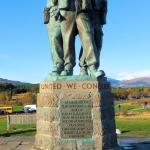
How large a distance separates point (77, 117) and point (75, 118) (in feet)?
0.17

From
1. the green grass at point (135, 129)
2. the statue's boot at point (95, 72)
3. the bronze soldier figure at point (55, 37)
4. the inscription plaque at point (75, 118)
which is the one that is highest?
the bronze soldier figure at point (55, 37)

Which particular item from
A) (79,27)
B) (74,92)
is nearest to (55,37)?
(79,27)

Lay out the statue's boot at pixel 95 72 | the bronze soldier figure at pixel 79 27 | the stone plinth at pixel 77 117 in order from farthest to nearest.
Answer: the bronze soldier figure at pixel 79 27 < the statue's boot at pixel 95 72 < the stone plinth at pixel 77 117

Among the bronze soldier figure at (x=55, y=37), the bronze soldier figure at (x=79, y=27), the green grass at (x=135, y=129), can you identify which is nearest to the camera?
the bronze soldier figure at (x=79, y=27)

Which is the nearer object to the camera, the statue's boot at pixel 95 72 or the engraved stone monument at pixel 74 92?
the engraved stone monument at pixel 74 92

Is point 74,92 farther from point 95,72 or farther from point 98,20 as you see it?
point 98,20

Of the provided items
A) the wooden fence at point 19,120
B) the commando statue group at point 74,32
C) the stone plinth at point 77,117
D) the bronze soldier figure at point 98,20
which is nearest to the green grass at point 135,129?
the wooden fence at point 19,120

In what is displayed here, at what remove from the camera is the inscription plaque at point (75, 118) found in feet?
35.5

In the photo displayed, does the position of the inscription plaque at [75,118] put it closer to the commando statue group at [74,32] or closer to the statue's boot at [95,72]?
the statue's boot at [95,72]

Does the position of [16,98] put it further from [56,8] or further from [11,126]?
[56,8]

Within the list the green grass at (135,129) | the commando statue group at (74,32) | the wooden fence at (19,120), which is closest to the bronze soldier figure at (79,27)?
the commando statue group at (74,32)

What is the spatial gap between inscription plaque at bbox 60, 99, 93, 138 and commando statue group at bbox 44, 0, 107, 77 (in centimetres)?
76

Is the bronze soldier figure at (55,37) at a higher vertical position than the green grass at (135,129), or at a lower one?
higher

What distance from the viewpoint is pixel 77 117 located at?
10.9 m
